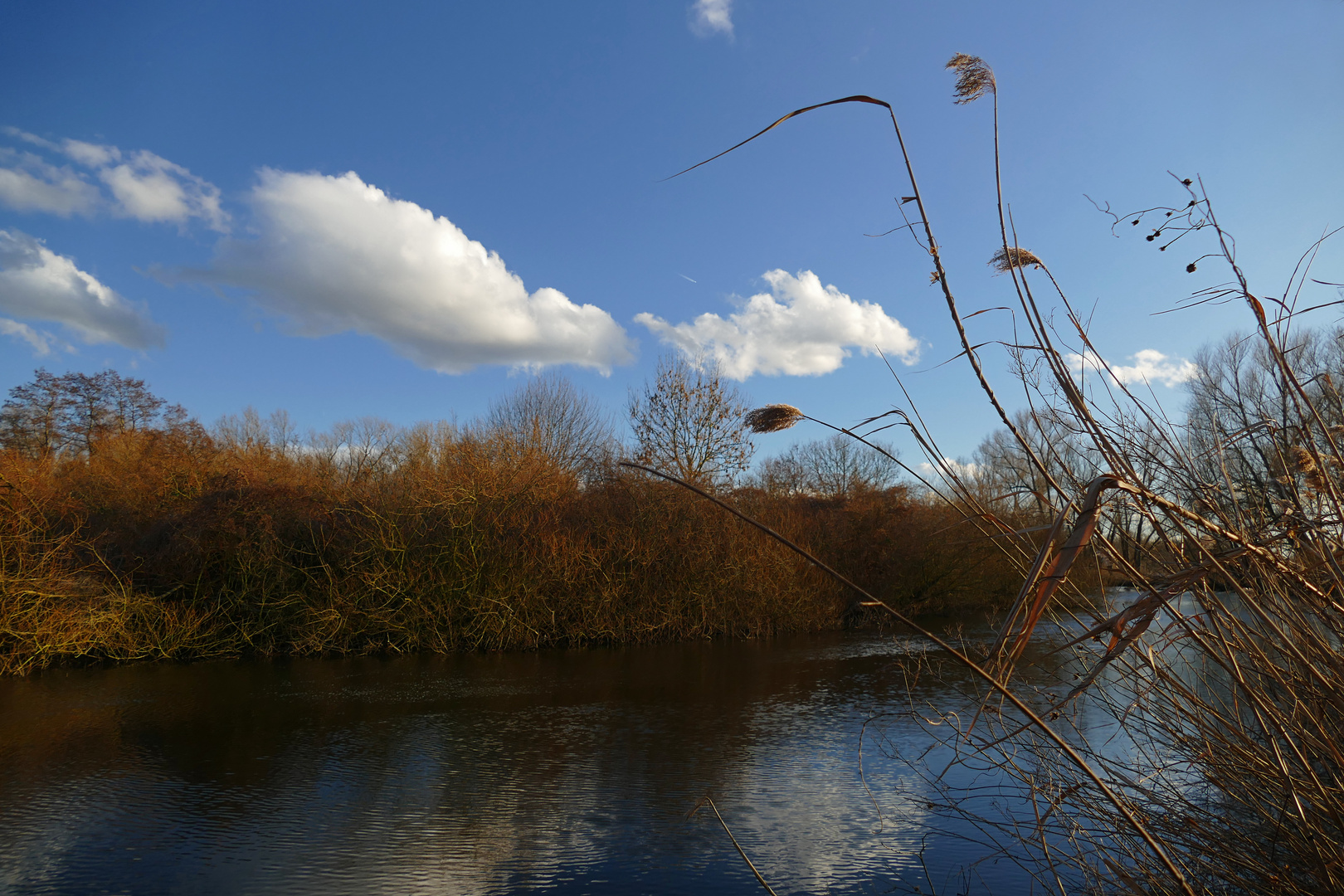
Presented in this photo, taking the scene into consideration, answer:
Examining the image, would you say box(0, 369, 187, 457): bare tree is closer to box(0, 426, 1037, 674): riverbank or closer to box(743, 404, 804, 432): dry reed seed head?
box(0, 426, 1037, 674): riverbank

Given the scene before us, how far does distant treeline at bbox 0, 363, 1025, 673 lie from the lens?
13.6 m

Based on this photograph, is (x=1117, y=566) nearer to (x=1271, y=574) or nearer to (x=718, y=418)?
(x=1271, y=574)

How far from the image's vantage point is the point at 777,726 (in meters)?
8.30

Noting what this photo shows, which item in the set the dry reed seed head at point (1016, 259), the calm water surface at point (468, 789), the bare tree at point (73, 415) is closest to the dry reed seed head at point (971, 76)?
the dry reed seed head at point (1016, 259)

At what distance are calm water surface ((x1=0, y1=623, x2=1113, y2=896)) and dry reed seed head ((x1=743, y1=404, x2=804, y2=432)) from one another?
165cm

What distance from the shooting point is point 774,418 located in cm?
148

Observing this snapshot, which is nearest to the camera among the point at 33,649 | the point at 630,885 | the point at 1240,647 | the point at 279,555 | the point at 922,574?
the point at 1240,647

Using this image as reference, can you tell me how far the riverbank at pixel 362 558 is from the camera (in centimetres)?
1354

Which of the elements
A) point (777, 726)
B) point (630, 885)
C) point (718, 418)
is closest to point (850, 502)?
point (718, 418)

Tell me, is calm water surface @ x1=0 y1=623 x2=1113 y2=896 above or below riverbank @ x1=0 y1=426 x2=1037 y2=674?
below

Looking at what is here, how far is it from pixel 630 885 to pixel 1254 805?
131 inches

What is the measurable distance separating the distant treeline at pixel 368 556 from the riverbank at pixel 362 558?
0.13 ft

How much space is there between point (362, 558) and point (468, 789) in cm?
1003

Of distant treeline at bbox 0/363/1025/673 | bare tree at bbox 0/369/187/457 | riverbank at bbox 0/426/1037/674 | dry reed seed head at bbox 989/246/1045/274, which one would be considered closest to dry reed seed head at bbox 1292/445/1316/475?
dry reed seed head at bbox 989/246/1045/274
